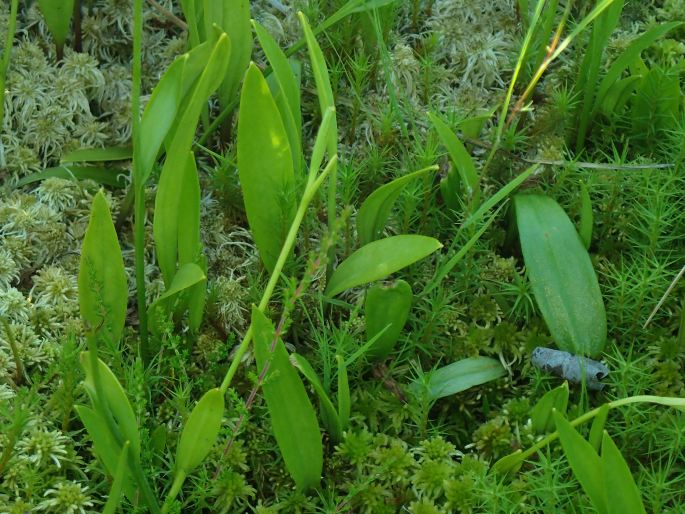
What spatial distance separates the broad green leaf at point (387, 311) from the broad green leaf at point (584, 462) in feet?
1.19

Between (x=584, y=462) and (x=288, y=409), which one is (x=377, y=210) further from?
(x=584, y=462)

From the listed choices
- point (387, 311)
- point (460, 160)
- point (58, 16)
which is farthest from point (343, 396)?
point (58, 16)

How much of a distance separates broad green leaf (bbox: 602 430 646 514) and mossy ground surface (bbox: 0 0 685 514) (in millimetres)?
127

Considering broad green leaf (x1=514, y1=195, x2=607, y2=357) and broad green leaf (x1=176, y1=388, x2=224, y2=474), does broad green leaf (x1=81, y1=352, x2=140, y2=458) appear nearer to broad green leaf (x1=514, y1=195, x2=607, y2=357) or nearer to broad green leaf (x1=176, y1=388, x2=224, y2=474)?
broad green leaf (x1=176, y1=388, x2=224, y2=474)

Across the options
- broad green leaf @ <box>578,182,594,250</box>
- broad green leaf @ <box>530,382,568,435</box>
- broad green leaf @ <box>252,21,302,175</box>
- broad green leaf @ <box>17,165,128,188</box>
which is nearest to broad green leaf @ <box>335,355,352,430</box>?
broad green leaf @ <box>530,382,568,435</box>

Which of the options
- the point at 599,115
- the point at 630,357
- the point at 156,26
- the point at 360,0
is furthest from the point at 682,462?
the point at 156,26

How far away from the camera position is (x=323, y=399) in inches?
54.6

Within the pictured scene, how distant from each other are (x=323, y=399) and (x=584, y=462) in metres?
0.42

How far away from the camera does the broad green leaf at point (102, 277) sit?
1.39 metres

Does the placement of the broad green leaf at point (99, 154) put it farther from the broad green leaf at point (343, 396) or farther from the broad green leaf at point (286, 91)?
the broad green leaf at point (343, 396)

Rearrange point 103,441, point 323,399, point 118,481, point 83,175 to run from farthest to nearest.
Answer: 1. point 83,175
2. point 323,399
3. point 103,441
4. point 118,481

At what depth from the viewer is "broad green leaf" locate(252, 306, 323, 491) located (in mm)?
1276

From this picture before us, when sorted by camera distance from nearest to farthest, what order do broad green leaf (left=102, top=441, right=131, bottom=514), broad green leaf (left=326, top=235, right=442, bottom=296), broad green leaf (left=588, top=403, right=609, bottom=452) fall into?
broad green leaf (left=102, top=441, right=131, bottom=514) < broad green leaf (left=588, top=403, right=609, bottom=452) < broad green leaf (left=326, top=235, right=442, bottom=296)

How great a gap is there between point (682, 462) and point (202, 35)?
1.27 m
